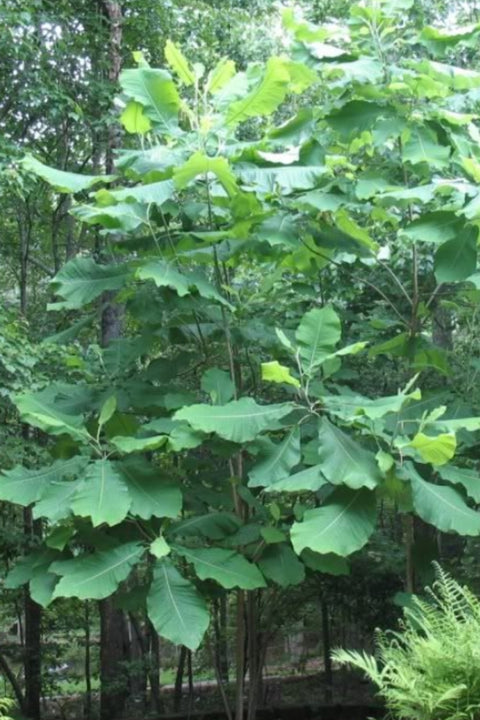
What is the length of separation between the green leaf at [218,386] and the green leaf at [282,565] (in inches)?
29.5

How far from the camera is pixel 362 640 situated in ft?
27.0

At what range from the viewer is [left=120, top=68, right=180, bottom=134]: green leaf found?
343cm

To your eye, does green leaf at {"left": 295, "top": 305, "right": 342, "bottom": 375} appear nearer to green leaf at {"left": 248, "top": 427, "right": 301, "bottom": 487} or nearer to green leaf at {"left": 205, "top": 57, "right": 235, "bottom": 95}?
green leaf at {"left": 248, "top": 427, "right": 301, "bottom": 487}

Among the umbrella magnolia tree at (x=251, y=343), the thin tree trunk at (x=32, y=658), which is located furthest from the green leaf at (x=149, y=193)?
the thin tree trunk at (x=32, y=658)

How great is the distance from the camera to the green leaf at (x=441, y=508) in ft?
9.23

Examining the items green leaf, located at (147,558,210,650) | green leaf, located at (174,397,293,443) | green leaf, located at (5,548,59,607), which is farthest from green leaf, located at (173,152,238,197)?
green leaf, located at (5,548,59,607)

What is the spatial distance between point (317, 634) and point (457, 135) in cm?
806

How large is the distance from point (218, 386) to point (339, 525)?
99 cm

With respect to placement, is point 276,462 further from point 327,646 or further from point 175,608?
point 327,646

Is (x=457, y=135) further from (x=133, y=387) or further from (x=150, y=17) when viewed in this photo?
(x=150, y=17)

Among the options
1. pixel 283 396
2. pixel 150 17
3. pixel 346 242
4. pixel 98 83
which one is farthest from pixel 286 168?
pixel 150 17

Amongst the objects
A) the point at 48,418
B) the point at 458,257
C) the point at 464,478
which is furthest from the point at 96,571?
the point at 458,257

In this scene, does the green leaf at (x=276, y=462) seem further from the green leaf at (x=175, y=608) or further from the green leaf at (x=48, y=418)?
the green leaf at (x=48, y=418)

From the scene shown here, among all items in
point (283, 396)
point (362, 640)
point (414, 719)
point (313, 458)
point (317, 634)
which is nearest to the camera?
point (414, 719)
